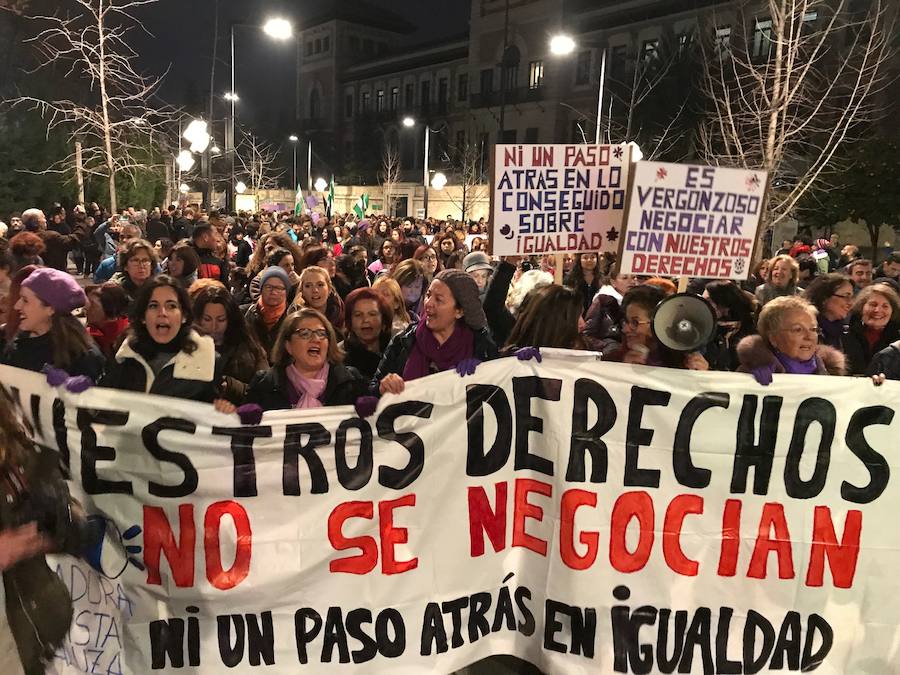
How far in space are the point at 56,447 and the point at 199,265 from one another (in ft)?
13.7

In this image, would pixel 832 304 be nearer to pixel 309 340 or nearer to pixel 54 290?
pixel 309 340

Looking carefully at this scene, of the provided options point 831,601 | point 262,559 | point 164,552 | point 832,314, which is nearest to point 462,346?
point 262,559

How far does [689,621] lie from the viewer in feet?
10.2

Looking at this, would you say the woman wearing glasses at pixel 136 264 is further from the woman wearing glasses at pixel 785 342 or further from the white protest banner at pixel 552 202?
the woman wearing glasses at pixel 785 342

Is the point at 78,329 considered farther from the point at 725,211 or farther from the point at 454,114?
the point at 454,114

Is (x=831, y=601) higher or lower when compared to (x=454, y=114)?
lower

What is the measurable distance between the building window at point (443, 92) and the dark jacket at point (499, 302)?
47704 mm

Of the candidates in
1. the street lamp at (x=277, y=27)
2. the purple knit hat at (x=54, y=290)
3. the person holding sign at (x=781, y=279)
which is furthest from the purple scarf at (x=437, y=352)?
the street lamp at (x=277, y=27)

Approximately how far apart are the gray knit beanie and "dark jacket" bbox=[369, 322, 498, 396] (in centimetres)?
9

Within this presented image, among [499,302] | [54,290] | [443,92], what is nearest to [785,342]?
[499,302]

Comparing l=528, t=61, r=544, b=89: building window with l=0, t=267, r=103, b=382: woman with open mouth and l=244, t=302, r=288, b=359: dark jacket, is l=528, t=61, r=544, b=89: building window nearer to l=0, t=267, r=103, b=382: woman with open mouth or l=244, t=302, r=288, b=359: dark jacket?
l=244, t=302, r=288, b=359: dark jacket

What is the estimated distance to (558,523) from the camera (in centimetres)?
313

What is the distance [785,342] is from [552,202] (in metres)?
1.46

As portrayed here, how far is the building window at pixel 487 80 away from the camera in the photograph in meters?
45.7
